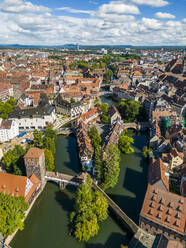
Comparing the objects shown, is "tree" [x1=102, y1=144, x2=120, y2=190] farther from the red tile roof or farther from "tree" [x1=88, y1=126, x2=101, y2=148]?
"tree" [x1=88, y1=126, x2=101, y2=148]

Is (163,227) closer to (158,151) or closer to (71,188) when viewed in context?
(71,188)

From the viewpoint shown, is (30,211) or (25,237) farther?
(30,211)

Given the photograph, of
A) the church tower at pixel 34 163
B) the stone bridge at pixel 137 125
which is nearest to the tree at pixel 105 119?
the stone bridge at pixel 137 125

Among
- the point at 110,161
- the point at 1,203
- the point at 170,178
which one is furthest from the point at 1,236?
the point at 170,178

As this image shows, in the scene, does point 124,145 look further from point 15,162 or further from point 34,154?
point 15,162

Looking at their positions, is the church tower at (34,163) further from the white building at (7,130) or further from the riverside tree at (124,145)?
the riverside tree at (124,145)
